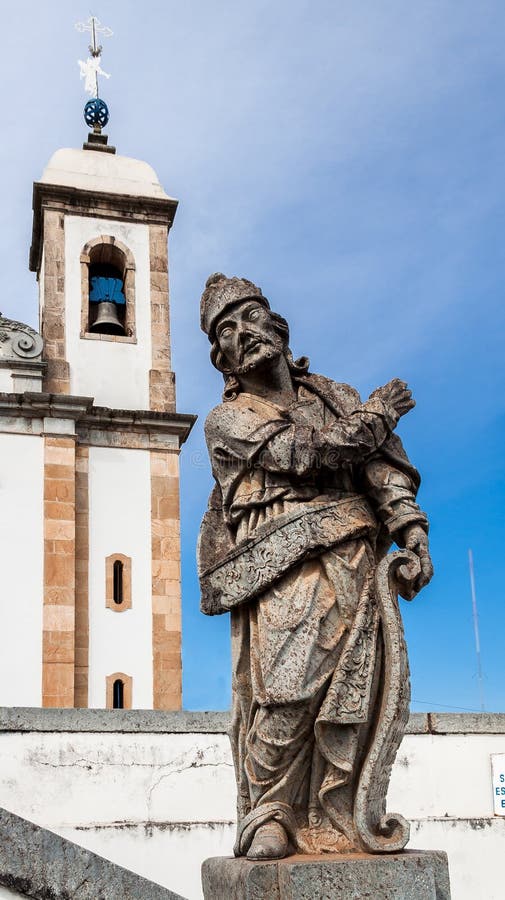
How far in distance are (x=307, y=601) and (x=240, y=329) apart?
49.4 inches

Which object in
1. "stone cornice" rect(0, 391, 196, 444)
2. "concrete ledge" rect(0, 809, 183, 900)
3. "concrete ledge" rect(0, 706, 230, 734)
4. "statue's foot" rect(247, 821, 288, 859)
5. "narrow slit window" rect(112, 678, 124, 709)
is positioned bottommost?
"concrete ledge" rect(0, 809, 183, 900)

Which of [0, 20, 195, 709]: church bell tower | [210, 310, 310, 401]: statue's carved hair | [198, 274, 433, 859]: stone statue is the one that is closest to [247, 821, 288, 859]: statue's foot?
[198, 274, 433, 859]: stone statue

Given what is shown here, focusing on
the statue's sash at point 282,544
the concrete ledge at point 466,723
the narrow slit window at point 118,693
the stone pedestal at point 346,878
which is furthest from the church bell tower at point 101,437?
the stone pedestal at point 346,878

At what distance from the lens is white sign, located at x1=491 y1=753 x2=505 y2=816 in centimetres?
825

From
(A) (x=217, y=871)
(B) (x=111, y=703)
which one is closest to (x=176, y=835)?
(A) (x=217, y=871)

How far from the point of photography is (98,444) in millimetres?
19516

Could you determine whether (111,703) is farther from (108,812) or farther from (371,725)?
(371,725)

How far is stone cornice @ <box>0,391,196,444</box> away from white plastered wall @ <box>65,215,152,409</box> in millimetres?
475

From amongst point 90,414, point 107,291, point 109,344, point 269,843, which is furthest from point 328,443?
point 107,291

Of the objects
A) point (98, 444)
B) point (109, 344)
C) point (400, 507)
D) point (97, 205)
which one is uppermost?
point (97, 205)

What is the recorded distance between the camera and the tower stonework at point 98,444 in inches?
706

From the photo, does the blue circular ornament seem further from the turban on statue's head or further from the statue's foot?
the statue's foot

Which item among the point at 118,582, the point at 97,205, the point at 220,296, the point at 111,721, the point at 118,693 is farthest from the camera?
the point at 97,205

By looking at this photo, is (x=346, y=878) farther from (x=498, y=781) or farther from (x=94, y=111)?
(x=94, y=111)
